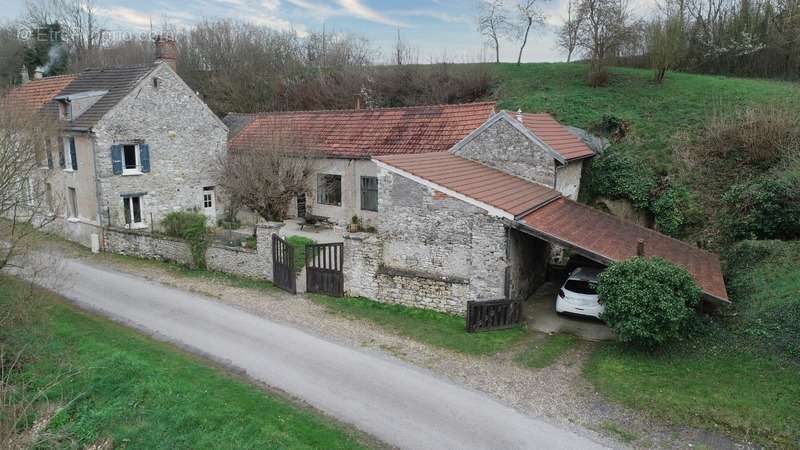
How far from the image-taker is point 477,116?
22906mm

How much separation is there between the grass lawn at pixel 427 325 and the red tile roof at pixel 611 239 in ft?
9.70

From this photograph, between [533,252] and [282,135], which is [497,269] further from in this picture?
[282,135]

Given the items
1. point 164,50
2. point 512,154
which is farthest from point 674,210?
point 164,50

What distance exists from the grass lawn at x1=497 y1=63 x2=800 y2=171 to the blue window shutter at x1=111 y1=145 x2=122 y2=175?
21.9 meters

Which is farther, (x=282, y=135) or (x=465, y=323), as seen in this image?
(x=282, y=135)

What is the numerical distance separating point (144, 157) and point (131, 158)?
24.5 inches

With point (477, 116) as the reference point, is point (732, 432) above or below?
below

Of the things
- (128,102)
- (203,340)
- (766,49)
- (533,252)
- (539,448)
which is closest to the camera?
(539,448)

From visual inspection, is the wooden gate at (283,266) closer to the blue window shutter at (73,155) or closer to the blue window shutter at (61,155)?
the blue window shutter at (73,155)

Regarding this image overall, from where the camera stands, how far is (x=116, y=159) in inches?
859

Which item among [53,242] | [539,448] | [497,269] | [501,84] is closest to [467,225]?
[497,269]

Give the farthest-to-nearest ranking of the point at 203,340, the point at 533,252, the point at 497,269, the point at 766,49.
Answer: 1. the point at 766,49
2. the point at 533,252
3. the point at 497,269
4. the point at 203,340

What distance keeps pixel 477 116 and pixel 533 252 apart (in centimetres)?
846

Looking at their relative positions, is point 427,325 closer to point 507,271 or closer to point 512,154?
point 507,271
